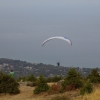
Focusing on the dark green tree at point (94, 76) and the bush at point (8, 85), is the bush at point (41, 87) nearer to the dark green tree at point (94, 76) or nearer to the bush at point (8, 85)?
the bush at point (8, 85)

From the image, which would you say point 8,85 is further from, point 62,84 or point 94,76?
point 94,76

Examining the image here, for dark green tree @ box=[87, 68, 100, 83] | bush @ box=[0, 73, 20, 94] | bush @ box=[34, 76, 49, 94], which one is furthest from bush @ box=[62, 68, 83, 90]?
bush @ box=[0, 73, 20, 94]

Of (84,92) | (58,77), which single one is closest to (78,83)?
(84,92)

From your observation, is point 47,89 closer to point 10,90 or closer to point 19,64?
point 10,90

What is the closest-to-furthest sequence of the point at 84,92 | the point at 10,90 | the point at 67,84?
the point at 84,92 < the point at 67,84 < the point at 10,90

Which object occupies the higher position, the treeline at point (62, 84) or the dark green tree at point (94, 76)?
the dark green tree at point (94, 76)

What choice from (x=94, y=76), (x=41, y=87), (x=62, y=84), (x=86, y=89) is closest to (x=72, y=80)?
(x=62, y=84)

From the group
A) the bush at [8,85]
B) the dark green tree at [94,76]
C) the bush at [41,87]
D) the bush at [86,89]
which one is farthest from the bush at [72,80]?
the bush at [8,85]

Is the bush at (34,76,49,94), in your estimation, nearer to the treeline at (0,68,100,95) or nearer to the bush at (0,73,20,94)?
the treeline at (0,68,100,95)
